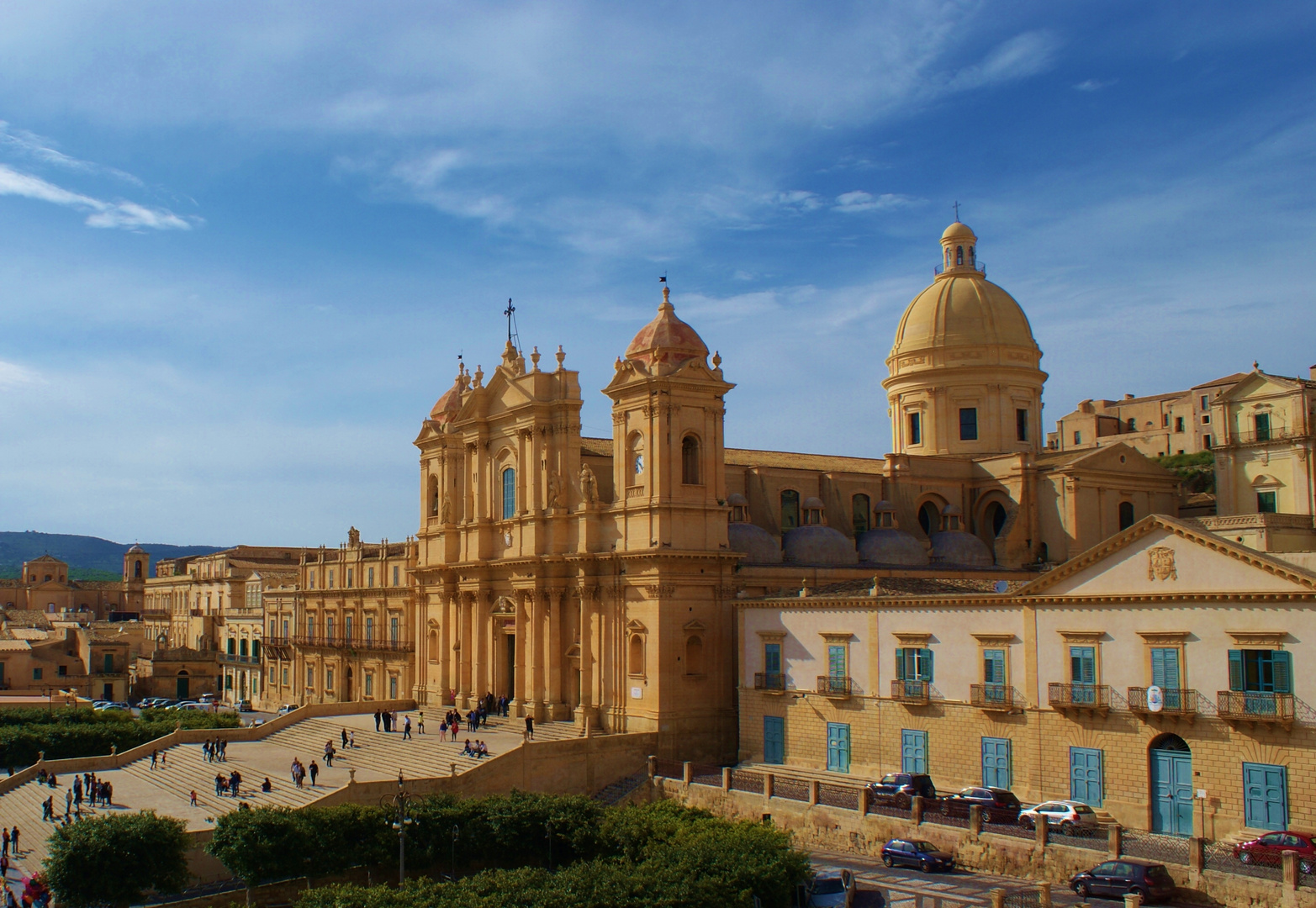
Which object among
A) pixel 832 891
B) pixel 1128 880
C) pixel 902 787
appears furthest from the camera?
pixel 902 787

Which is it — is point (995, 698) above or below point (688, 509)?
below

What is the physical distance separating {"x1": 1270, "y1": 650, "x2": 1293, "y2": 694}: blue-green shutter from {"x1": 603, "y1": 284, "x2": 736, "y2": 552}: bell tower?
19114 mm

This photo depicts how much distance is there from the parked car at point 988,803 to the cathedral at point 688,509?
1258 centimetres

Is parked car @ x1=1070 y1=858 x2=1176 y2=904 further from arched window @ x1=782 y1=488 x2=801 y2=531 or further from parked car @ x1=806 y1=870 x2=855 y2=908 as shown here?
arched window @ x1=782 y1=488 x2=801 y2=531

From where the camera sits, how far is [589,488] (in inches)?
1791

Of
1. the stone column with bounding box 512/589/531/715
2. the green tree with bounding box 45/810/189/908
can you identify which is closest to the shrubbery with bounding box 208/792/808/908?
the green tree with bounding box 45/810/189/908

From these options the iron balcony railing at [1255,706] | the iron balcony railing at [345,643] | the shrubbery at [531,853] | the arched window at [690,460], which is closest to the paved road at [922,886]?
the shrubbery at [531,853]

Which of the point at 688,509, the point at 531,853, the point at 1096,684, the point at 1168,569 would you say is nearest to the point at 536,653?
the point at 688,509

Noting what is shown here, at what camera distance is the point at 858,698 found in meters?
37.2

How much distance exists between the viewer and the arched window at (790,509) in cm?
5031

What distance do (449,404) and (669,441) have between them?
1782 cm

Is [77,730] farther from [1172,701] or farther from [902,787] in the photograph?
[1172,701]

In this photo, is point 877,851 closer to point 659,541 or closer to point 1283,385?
point 659,541

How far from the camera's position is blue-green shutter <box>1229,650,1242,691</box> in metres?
28.2
